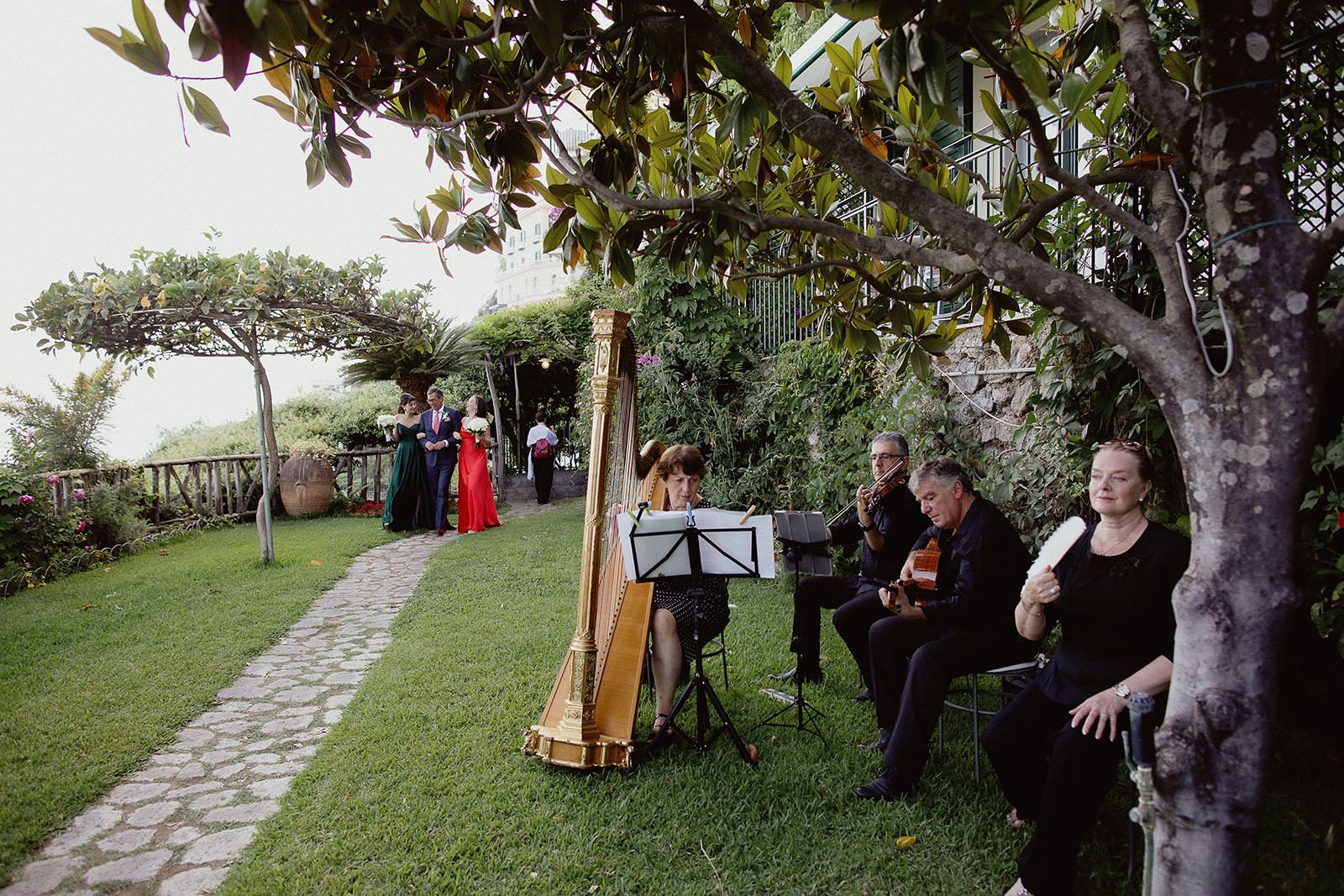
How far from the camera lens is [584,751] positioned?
127 inches

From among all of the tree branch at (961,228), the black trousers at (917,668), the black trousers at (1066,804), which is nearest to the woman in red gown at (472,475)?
the black trousers at (917,668)

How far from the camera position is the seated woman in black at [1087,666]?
7.86 feet

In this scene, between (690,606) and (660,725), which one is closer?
(660,725)

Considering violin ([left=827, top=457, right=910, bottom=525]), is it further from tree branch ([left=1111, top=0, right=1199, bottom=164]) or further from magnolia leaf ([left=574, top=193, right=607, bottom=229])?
tree branch ([left=1111, top=0, right=1199, bottom=164])

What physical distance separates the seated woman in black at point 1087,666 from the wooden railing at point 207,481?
9.24 metres

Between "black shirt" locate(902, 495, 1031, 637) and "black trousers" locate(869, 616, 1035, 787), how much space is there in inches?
2.6

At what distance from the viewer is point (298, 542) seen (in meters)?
9.33

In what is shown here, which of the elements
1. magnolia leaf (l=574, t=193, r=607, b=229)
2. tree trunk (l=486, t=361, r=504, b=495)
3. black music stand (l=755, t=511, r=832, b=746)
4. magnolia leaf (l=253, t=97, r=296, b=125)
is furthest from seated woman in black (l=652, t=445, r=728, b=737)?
tree trunk (l=486, t=361, r=504, b=495)

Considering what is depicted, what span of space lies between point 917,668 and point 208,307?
278 inches

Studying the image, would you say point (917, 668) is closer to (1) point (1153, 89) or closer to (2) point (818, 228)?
(2) point (818, 228)

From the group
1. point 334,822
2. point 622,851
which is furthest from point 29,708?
point 622,851

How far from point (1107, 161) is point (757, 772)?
3087 mm

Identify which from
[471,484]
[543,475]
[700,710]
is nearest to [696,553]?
[700,710]

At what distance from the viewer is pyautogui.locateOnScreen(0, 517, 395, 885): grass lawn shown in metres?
3.27
